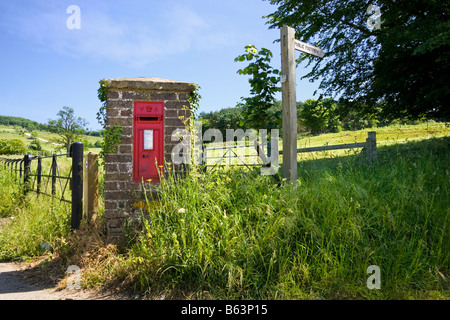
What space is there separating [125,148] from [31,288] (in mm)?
2063

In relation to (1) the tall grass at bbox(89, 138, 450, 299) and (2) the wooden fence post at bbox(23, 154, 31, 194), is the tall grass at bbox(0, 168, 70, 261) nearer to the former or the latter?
(1) the tall grass at bbox(89, 138, 450, 299)

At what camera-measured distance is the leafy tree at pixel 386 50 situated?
7.18 meters

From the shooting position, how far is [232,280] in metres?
2.71

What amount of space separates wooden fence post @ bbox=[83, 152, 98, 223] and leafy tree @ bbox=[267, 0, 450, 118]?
6.76 meters

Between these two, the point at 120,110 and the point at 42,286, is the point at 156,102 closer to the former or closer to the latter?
the point at 120,110

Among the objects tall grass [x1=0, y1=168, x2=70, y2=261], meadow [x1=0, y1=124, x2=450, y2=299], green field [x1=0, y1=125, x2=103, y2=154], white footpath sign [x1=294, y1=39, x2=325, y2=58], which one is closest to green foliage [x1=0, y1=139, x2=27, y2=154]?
green field [x1=0, y1=125, x2=103, y2=154]

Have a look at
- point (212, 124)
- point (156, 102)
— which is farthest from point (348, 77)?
point (212, 124)

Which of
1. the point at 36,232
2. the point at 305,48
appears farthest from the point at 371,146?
the point at 36,232

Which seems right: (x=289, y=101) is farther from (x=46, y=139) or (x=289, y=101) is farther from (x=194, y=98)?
(x=46, y=139)

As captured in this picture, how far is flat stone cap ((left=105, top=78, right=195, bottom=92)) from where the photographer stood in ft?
12.9

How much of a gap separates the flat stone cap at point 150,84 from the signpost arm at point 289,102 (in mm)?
1492

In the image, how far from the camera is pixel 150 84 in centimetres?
397

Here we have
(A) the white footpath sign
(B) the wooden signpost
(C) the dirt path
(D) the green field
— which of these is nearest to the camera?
(C) the dirt path
